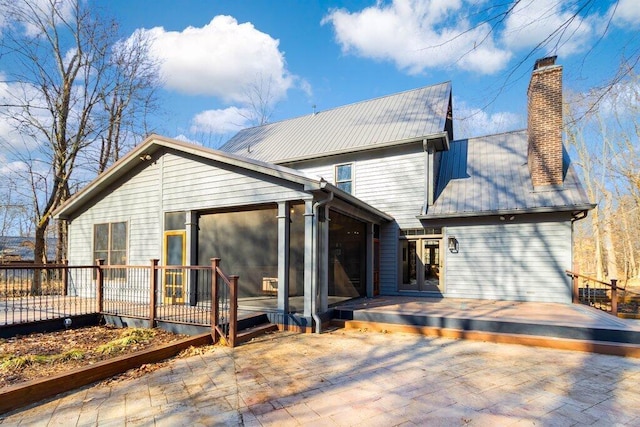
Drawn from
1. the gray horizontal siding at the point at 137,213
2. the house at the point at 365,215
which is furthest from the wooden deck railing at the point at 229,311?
the gray horizontal siding at the point at 137,213

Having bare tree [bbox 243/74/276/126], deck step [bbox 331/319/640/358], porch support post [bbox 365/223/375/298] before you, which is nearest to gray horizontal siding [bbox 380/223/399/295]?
porch support post [bbox 365/223/375/298]

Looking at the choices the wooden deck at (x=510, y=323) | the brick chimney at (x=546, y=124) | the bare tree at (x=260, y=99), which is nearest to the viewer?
the wooden deck at (x=510, y=323)

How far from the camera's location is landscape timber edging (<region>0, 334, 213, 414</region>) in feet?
11.2

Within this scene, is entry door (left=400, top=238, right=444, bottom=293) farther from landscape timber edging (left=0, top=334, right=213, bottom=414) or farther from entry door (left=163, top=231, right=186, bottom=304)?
landscape timber edging (left=0, top=334, right=213, bottom=414)

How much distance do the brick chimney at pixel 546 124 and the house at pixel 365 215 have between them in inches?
1.2

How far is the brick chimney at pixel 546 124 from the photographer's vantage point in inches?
367

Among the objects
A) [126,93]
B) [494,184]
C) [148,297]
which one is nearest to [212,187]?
[148,297]

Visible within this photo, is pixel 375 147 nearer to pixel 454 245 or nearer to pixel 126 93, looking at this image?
pixel 454 245

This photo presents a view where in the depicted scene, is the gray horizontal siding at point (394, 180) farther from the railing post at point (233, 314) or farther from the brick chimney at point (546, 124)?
the railing post at point (233, 314)

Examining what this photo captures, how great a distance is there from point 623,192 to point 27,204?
3184cm

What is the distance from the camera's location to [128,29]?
16.3 metres

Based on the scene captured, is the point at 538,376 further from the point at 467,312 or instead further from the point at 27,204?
the point at 27,204

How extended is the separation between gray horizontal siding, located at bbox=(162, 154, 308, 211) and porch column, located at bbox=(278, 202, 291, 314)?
0.92 feet

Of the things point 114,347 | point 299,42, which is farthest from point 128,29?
point 114,347
